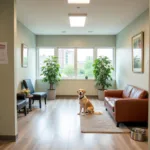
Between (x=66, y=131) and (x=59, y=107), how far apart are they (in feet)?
8.14

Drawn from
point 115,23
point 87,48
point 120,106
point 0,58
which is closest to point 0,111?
point 0,58

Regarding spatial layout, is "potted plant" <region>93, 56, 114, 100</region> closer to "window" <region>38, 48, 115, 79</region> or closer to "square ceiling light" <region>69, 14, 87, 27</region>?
"window" <region>38, 48, 115, 79</region>

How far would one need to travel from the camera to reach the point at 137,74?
544 centimetres

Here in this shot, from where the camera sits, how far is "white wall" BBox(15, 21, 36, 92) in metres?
5.96

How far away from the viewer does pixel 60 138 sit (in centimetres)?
362

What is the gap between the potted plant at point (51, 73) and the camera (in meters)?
7.80

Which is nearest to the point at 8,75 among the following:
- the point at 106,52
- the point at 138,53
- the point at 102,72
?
the point at 138,53

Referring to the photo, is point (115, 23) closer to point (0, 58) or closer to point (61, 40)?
point (61, 40)

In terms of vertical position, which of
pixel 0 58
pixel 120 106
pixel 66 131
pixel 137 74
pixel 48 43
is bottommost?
pixel 66 131

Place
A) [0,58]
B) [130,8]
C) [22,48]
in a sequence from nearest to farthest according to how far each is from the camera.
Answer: [0,58] → [130,8] → [22,48]

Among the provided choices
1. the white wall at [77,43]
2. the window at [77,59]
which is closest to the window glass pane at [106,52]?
the window at [77,59]

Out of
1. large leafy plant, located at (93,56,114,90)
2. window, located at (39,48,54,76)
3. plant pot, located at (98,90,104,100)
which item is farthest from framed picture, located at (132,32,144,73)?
window, located at (39,48,54,76)

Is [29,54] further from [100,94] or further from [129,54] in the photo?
[129,54]

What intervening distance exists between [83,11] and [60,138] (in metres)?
3.10
